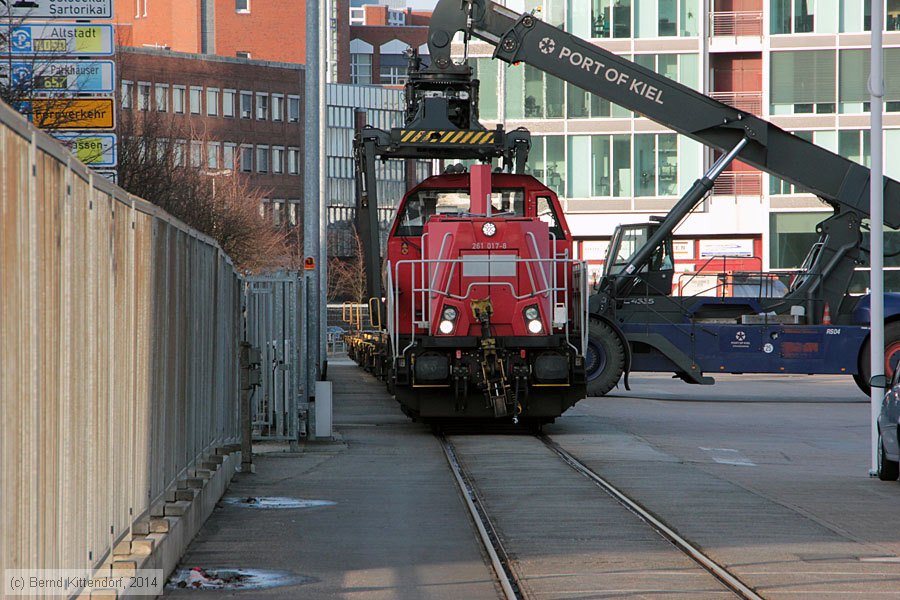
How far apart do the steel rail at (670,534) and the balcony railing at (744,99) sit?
41524 mm

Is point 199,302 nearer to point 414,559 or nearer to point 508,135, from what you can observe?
point 414,559

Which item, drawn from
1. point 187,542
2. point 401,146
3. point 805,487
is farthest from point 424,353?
point 187,542

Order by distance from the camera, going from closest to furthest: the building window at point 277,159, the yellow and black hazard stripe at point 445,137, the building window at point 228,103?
the yellow and black hazard stripe at point 445,137
the building window at point 228,103
the building window at point 277,159

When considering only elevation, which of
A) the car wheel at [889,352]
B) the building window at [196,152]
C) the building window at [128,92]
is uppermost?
the building window at [128,92]

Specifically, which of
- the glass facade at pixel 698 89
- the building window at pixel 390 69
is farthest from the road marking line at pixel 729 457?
the building window at pixel 390 69

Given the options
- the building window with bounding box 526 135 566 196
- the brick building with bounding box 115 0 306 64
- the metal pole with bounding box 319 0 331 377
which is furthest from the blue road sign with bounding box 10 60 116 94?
the brick building with bounding box 115 0 306 64

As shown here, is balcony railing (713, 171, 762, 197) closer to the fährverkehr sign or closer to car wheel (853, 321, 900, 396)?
car wheel (853, 321, 900, 396)

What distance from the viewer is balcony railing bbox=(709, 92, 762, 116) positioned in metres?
56.2

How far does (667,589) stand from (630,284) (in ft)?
68.5

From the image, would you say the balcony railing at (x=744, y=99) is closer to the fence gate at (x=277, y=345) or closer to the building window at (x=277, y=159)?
the fence gate at (x=277, y=345)

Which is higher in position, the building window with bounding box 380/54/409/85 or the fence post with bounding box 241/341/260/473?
the building window with bounding box 380/54/409/85

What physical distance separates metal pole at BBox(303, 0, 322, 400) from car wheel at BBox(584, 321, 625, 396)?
871 cm

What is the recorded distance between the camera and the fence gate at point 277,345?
60.1ft

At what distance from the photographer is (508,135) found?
2266 cm
